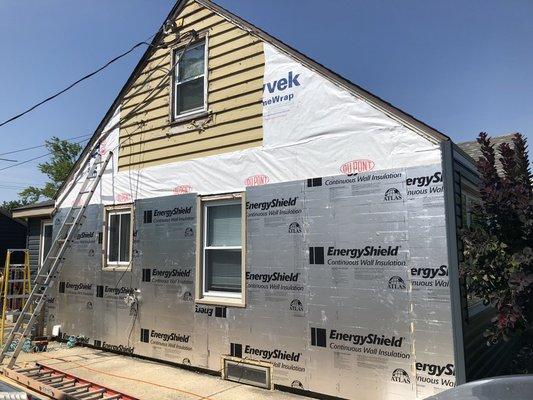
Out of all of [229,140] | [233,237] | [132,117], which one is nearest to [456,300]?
[233,237]

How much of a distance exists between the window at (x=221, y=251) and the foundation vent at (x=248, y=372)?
90 cm

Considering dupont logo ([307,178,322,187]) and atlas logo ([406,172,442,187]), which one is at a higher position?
dupont logo ([307,178,322,187])

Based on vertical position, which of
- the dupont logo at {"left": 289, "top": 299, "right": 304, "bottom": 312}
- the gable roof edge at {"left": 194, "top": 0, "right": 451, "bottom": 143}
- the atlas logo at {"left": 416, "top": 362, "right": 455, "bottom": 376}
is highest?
the gable roof edge at {"left": 194, "top": 0, "right": 451, "bottom": 143}

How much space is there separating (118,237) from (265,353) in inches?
170

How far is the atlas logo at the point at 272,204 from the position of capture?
20.3ft

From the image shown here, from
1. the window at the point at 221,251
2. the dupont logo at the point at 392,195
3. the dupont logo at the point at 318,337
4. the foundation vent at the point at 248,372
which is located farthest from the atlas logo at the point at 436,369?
the window at the point at 221,251

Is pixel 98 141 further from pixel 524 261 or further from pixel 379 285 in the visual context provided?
pixel 524 261

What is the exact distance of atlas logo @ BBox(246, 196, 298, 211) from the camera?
6188 millimetres

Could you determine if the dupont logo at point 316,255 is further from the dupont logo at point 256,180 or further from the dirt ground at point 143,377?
the dirt ground at point 143,377

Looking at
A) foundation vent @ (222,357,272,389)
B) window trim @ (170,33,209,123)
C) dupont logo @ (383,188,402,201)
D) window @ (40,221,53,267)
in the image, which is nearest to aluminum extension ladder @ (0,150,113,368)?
window trim @ (170,33,209,123)

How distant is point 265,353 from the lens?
6.23 m

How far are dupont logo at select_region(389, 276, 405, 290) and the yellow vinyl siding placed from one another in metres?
2.91

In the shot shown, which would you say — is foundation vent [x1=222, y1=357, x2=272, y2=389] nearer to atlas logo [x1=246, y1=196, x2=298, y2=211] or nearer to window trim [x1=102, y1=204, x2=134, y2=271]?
atlas logo [x1=246, y1=196, x2=298, y2=211]

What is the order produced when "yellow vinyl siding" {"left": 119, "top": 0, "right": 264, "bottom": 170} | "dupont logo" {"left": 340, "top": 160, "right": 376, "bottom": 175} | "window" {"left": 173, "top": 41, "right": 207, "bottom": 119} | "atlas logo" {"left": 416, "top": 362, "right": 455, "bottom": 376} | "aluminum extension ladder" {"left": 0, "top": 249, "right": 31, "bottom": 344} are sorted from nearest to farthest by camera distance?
1. "atlas logo" {"left": 416, "top": 362, "right": 455, "bottom": 376}
2. "dupont logo" {"left": 340, "top": 160, "right": 376, "bottom": 175}
3. "yellow vinyl siding" {"left": 119, "top": 0, "right": 264, "bottom": 170}
4. "window" {"left": 173, "top": 41, "right": 207, "bottom": 119}
5. "aluminum extension ladder" {"left": 0, "top": 249, "right": 31, "bottom": 344}
